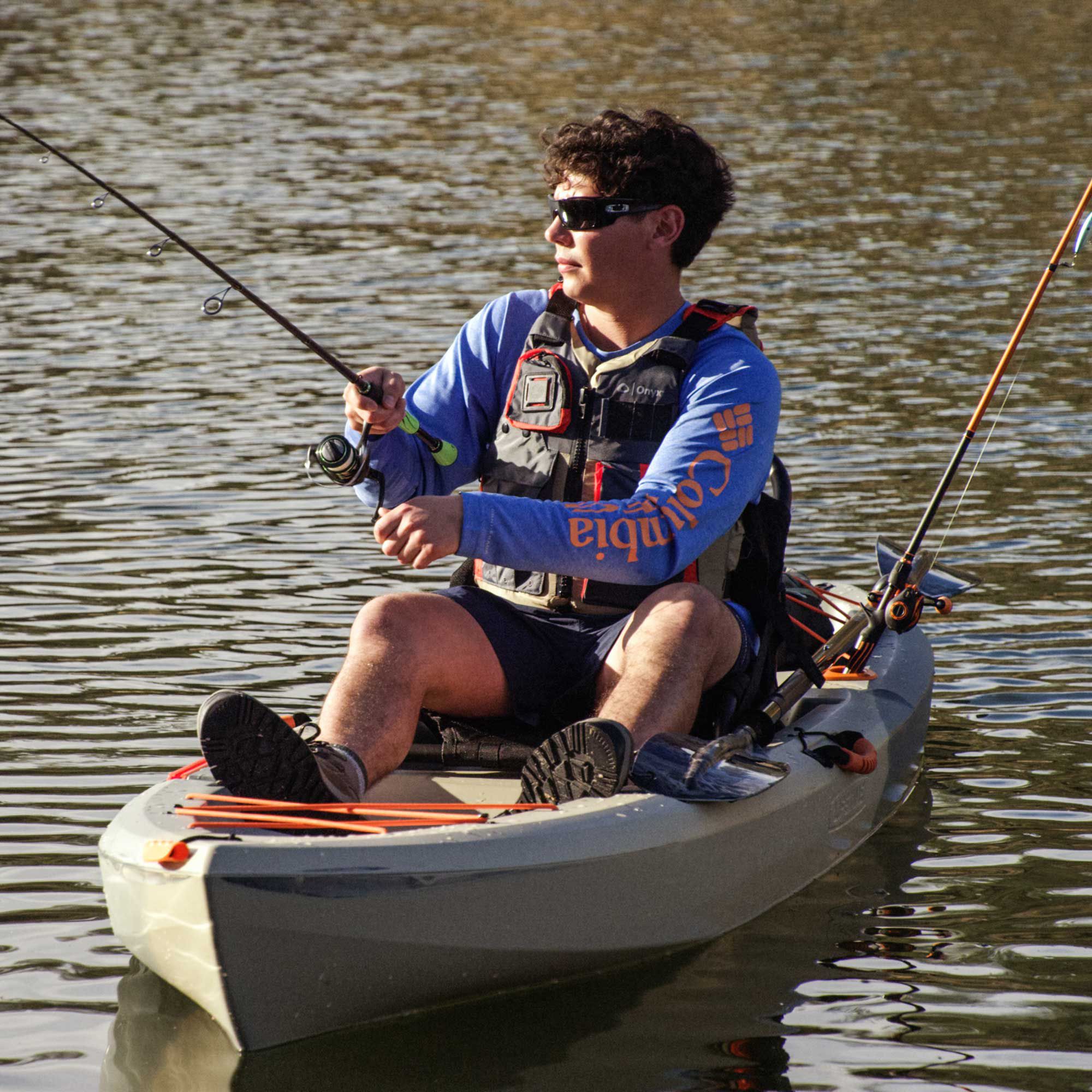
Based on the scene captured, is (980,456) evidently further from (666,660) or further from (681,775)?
(681,775)

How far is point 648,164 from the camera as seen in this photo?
4.81 m

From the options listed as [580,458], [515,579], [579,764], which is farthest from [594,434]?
[579,764]

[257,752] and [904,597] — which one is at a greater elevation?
[904,597]

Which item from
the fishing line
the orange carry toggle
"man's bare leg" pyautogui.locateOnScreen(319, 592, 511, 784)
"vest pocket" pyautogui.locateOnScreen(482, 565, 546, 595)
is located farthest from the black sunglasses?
the fishing line

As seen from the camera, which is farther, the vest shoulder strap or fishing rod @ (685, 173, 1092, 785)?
fishing rod @ (685, 173, 1092, 785)

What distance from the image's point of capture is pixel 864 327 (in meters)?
11.8

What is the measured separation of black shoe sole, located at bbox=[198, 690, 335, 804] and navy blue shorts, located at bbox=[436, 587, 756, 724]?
27.2 inches

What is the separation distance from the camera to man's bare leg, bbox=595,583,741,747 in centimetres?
439

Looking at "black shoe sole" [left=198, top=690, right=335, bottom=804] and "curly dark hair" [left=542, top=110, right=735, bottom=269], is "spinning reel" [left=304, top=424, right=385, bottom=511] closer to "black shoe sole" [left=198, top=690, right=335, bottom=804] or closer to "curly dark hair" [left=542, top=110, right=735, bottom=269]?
"black shoe sole" [left=198, top=690, right=335, bottom=804]

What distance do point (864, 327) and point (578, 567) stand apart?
25.3 feet

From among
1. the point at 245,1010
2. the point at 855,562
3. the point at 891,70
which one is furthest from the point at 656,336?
the point at 891,70

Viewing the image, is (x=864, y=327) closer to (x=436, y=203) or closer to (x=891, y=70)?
(x=436, y=203)

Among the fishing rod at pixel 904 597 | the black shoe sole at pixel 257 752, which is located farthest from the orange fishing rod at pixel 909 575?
the black shoe sole at pixel 257 752

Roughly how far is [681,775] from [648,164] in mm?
1552
